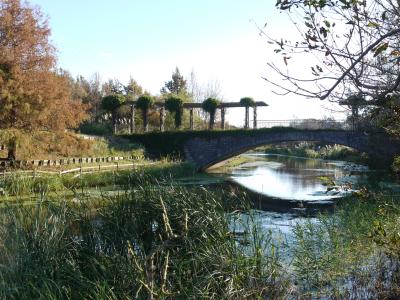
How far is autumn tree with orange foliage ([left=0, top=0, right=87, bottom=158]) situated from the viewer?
18109 mm

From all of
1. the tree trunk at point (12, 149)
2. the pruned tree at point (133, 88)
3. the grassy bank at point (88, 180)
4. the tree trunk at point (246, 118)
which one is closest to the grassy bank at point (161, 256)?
the grassy bank at point (88, 180)

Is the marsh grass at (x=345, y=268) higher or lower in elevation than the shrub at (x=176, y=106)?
lower

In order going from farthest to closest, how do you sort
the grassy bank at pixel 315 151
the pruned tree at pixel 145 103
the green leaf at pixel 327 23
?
1. the grassy bank at pixel 315 151
2. the pruned tree at pixel 145 103
3. the green leaf at pixel 327 23

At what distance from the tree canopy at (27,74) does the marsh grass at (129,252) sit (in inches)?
504

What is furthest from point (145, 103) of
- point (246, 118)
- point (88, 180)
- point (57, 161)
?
point (88, 180)

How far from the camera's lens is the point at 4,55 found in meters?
18.3

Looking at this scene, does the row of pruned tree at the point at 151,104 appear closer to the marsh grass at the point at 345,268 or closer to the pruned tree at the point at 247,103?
the pruned tree at the point at 247,103

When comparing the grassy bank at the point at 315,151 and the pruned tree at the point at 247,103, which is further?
the grassy bank at the point at 315,151

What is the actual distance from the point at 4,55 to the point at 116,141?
13594mm

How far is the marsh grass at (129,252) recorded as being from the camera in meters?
4.75

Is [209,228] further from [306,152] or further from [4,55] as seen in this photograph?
[306,152]

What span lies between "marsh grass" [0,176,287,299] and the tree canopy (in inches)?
504

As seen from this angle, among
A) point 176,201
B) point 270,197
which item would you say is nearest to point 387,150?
point 270,197

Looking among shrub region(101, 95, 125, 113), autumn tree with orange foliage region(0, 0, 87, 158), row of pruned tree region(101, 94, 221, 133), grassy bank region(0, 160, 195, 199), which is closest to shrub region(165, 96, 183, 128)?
row of pruned tree region(101, 94, 221, 133)
